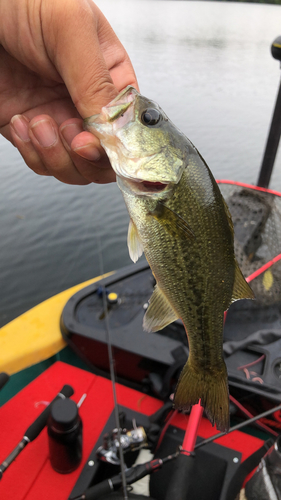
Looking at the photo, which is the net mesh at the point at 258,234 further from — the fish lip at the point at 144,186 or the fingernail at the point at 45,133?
the fingernail at the point at 45,133

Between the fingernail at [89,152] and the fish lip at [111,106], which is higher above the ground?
the fish lip at [111,106]

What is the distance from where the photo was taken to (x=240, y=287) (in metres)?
1.58

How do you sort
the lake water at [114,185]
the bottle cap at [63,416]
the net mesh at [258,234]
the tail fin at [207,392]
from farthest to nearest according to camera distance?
the lake water at [114,185] < the net mesh at [258,234] < the bottle cap at [63,416] < the tail fin at [207,392]

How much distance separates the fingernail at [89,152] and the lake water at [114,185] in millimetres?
3929

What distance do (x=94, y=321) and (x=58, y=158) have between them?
1.99m

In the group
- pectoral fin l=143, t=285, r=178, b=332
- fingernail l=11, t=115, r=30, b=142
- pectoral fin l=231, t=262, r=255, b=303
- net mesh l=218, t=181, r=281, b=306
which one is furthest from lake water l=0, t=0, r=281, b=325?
pectoral fin l=231, t=262, r=255, b=303

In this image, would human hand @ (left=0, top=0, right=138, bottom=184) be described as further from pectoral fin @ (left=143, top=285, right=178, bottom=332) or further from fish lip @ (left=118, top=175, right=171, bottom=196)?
pectoral fin @ (left=143, top=285, right=178, bottom=332)

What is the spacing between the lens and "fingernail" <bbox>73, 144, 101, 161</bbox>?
63.3 inches

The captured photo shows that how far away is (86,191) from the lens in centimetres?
1018

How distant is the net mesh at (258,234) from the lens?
128 inches

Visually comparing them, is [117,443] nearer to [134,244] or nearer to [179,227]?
[134,244]

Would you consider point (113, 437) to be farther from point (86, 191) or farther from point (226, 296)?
point (86, 191)

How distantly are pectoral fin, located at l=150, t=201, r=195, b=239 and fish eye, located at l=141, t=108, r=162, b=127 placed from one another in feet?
1.34

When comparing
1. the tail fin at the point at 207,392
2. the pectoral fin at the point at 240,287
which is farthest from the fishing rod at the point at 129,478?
the pectoral fin at the point at 240,287
